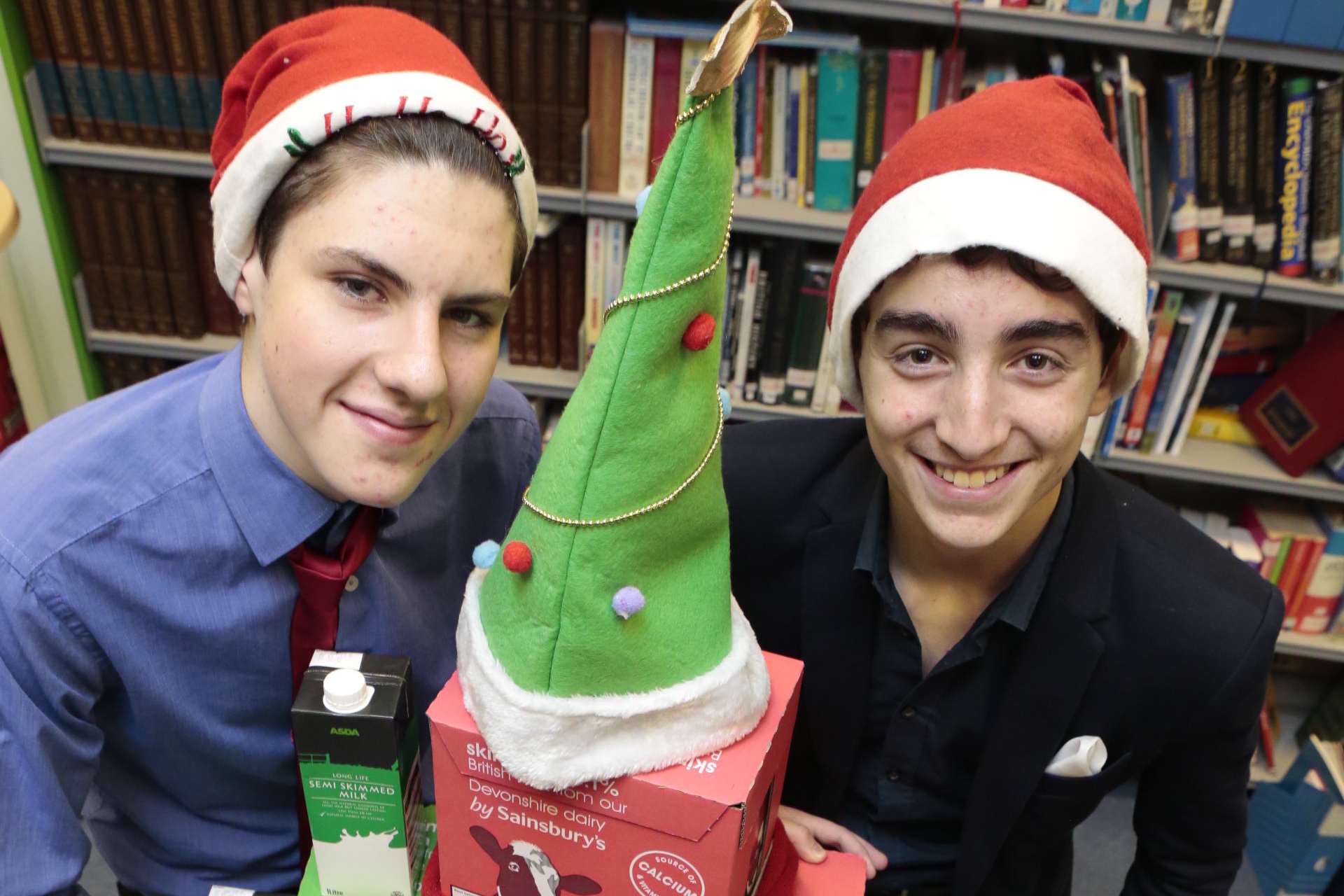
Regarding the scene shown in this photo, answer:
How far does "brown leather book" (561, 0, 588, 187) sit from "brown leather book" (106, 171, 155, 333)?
94 centimetres

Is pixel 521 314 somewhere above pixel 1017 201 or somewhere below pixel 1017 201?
below

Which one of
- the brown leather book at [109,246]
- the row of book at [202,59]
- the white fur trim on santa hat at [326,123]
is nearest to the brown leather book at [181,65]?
the row of book at [202,59]

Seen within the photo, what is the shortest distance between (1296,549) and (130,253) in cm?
260

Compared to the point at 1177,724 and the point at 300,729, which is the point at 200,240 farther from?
the point at 1177,724

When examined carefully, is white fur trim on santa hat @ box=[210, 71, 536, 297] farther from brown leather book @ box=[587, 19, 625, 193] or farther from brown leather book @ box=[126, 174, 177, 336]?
brown leather book @ box=[126, 174, 177, 336]

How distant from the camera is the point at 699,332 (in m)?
0.71

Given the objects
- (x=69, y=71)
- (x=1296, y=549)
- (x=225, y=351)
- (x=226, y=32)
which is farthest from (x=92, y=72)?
(x=1296, y=549)

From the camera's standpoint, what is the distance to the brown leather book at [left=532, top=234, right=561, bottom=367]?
2.15m

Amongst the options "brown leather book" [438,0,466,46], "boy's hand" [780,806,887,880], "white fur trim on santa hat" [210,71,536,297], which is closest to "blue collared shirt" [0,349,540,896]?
"white fur trim on santa hat" [210,71,536,297]

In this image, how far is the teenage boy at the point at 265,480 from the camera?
0.86 metres

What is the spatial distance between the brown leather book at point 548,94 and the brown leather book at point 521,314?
21 cm

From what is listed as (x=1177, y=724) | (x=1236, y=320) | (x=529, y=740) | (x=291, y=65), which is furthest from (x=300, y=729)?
(x=1236, y=320)

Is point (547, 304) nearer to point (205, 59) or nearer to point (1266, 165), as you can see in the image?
point (205, 59)

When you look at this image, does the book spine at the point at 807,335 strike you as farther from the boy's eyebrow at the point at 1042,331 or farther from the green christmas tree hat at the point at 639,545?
the green christmas tree hat at the point at 639,545
